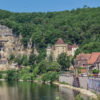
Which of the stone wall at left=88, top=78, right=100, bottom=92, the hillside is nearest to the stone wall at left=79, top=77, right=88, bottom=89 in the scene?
the stone wall at left=88, top=78, right=100, bottom=92

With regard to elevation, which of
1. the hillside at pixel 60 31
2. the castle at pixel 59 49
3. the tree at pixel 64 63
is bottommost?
the tree at pixel 64 63

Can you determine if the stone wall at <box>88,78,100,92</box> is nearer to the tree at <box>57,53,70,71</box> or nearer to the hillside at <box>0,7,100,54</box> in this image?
the tree at <box>57,53,70,71</box>

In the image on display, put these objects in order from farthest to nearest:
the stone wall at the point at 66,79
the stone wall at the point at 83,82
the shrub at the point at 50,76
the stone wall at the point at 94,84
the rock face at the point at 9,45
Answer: the rock face at the point at 9,45 → the shrub at the point at 50,76 → the stone wall at the point at 66,79 → the stone wall at the point at 83,82 → the stone wall at the point at 94,84

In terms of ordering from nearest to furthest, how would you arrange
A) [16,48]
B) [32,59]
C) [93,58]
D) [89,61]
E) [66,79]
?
[66,79] → [93,58] → [89,61] → [32,59] → [16,48]

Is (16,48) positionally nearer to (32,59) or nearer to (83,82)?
(32,59)

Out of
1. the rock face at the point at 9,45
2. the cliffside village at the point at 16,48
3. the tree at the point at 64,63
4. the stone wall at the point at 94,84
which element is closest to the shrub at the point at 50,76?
the tree at the point at 64,63

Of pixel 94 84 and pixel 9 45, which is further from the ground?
pixel 9 45

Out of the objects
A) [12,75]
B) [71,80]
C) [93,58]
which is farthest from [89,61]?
[12,75]

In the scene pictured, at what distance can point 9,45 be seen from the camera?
348 ft

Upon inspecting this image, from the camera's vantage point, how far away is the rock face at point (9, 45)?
104 meters

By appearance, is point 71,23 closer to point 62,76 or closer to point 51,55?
point 51,55

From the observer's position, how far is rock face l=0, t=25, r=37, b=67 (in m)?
104

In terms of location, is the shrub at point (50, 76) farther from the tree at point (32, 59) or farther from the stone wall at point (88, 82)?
the tree at point (32, 59)

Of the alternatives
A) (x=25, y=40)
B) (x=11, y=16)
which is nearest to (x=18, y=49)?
(x=25, y=40)
